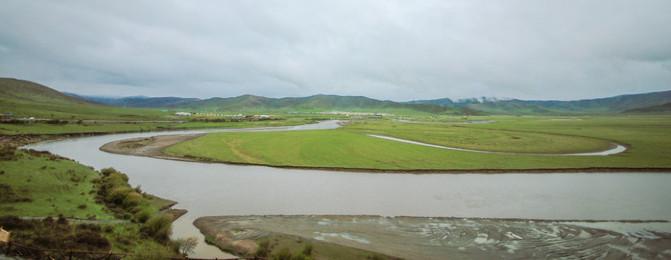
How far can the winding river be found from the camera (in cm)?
2106

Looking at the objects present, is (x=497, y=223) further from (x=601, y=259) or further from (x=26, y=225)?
(x=26, y=225)

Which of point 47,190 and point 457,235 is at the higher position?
point 47,190

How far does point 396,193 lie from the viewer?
25.5m

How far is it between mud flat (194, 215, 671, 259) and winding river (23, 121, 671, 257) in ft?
3.98

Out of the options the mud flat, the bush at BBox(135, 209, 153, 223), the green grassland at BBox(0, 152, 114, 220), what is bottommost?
the mud flat

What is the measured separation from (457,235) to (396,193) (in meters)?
8.50

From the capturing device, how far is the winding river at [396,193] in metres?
21.1

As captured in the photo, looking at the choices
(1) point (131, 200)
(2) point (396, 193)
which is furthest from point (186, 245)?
(2) point (396, 193)

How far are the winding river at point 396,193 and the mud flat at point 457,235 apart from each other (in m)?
1.21

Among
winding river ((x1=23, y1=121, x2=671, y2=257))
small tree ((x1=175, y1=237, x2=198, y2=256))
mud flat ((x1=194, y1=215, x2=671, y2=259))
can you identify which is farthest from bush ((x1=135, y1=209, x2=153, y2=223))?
small tree ((x1=175, y1=237, x2=198, y2=256))

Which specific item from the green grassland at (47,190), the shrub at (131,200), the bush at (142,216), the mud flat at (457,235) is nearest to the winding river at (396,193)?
the mud flat at (457,235)

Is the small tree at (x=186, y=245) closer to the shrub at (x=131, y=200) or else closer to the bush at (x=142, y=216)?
the bush at (x=142, y=216)

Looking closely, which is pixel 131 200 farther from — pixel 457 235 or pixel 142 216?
pixel 457 235

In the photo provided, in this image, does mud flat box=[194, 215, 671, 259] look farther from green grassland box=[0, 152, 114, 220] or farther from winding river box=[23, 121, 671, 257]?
green grassland box=[0, 152, 114, 220]
